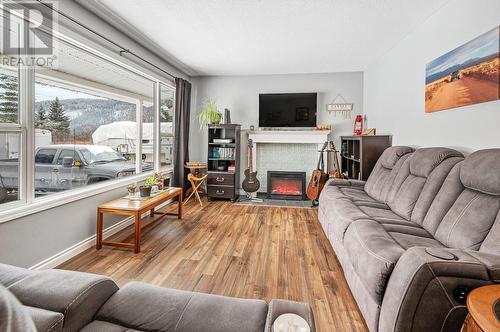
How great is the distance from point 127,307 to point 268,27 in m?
2.97

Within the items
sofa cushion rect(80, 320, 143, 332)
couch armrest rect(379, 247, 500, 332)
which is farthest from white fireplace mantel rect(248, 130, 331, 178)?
sofa cushion rect(80, 320, 143, 332)

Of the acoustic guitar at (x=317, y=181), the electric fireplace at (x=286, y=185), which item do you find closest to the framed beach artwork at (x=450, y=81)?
the acoustic guitar at (x=317, y=181)

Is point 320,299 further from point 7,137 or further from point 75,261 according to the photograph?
point 7,137

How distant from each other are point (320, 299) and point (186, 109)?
12.8 ft

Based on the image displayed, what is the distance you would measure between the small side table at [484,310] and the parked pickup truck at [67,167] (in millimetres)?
2790

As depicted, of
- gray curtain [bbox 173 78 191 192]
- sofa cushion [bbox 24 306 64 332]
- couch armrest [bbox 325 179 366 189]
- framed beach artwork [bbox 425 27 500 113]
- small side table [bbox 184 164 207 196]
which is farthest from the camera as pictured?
small side table [bbox 184 164 207 196]

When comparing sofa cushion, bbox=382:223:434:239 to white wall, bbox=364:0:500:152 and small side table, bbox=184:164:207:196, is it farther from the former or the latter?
small side table, bbox=184:164:207:196

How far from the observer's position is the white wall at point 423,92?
71.6 inches

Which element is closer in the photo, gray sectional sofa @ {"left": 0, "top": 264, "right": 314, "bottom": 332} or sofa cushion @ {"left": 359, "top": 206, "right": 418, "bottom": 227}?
gray sectional sofa @ {"left": 0, "top": 264, "right": 314, "bottom": 332}

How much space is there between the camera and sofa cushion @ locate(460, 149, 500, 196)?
55.9 inches

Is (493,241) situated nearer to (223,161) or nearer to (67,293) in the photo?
(67,293)

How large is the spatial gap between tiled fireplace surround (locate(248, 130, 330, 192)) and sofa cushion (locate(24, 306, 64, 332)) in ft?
14.2

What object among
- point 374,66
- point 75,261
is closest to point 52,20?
point 75,261

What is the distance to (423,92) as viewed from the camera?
266 centimetres
